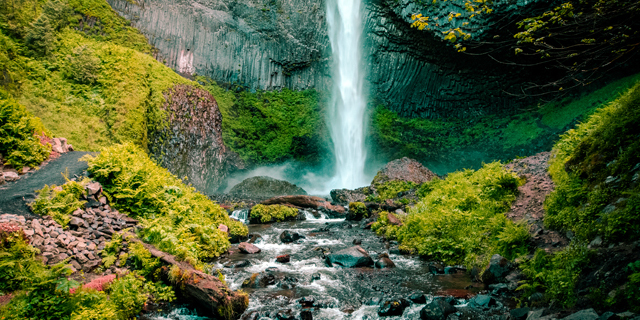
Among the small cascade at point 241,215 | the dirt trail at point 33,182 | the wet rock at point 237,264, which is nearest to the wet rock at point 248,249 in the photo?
the wet rock at point 237,264

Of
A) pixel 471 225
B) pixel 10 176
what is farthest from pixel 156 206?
pixel 471 225

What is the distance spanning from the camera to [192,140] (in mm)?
20125

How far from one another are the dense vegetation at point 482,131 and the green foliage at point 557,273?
22.4 meters

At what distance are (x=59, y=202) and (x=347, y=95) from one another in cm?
2442

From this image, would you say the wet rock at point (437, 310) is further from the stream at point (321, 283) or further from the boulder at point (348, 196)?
the boulder at point (348, 196)

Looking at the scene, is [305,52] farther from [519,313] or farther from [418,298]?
[519,313]

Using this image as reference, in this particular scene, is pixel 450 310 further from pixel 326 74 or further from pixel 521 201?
pixel 326 74

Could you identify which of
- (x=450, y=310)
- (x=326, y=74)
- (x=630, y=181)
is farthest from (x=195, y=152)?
(x=630, y=181)

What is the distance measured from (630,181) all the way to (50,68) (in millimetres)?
19821

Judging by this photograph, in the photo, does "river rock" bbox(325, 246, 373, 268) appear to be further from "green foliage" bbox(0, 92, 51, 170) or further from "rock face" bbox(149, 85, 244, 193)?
"rock face" bbox(149, 85, 244, 193)

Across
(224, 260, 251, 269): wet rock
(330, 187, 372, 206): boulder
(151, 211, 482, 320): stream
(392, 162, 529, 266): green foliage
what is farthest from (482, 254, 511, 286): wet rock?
(330, 187, 372, 206): boulder

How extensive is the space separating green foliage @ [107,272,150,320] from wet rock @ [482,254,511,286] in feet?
18.1

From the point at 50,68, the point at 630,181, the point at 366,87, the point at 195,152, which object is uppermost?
the point at 366,87

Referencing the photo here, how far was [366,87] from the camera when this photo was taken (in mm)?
28891
